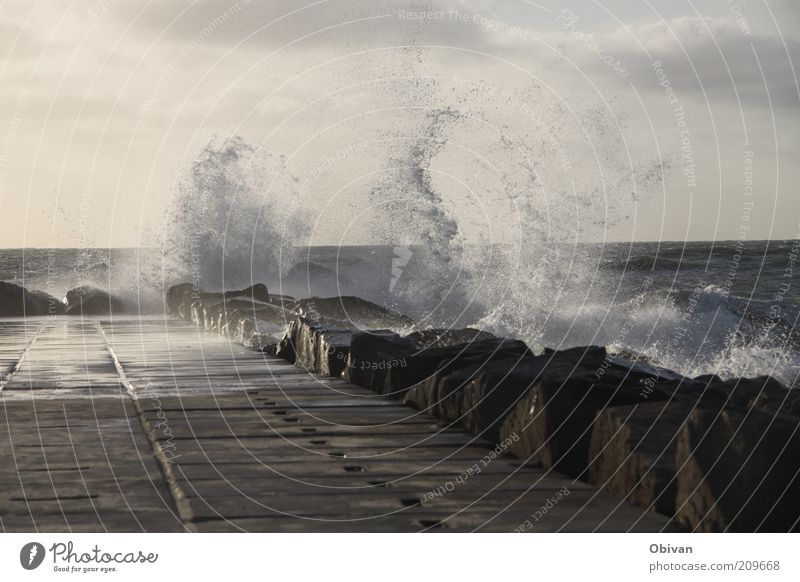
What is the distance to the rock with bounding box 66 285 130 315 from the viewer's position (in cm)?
2169

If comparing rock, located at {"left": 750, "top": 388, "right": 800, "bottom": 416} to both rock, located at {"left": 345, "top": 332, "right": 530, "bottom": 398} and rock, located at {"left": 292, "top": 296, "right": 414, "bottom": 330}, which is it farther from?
rock, located at {"left": 292, "top": 296, "right": 414, "bottom": 330}

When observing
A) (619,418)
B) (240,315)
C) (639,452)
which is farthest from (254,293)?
(639,452)

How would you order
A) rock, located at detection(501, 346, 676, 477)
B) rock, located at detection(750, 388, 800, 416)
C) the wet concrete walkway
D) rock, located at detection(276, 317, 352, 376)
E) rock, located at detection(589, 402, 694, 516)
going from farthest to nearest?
1. rock, located at detection(276, 317, 352, 376)
2. rock, located at detection(750, 388, 800, 416)
3. rock, located at detection(501, 346, 676, 477)
4. rock, located at detection(589, 402, 694, 516)
5. the wet concrete walkway

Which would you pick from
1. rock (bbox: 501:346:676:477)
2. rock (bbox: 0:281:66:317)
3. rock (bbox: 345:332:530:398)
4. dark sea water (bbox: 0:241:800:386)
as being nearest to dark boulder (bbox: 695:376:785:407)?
rock (bbox: 501:346:676:477)

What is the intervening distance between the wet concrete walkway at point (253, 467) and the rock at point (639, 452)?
0.26 feet

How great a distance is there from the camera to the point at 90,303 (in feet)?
71.6

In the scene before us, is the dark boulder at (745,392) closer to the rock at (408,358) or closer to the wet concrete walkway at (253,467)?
the wet concrete walkway at (253,467)

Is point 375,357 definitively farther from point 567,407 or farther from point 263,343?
point 263,343

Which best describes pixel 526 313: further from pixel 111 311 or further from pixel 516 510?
pixel 516 510

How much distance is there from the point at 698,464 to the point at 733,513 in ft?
0.63

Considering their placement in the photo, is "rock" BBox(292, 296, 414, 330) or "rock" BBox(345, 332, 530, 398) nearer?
"rock" BBox(345, 332, 530, 398)

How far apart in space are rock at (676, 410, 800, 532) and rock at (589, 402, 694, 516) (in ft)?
0.66

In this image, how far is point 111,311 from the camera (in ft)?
72.8

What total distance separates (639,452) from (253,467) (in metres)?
1.65
